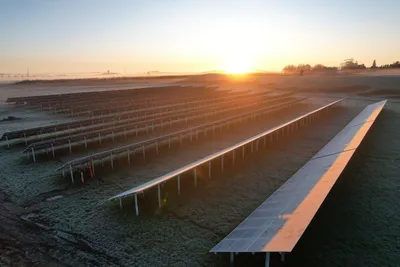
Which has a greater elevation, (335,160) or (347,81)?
(347,81)

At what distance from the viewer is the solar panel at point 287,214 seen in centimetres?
413

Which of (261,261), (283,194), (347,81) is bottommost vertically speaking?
(261,261)

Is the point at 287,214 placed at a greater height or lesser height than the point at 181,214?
greater

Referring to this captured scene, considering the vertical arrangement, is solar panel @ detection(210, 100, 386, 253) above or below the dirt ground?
above

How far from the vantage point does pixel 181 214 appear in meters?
5.98

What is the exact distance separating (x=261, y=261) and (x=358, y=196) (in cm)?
354

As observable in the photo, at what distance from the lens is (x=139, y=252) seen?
475 centimetres

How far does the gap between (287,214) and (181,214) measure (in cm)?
223

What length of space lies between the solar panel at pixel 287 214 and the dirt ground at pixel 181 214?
43 cm

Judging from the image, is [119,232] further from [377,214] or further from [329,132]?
[329,132]

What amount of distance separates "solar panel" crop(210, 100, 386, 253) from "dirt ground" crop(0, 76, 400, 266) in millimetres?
427

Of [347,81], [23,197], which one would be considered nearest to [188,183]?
[23,197]

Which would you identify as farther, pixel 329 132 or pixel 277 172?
pixel 329 132

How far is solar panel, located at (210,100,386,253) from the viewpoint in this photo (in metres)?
4.13
